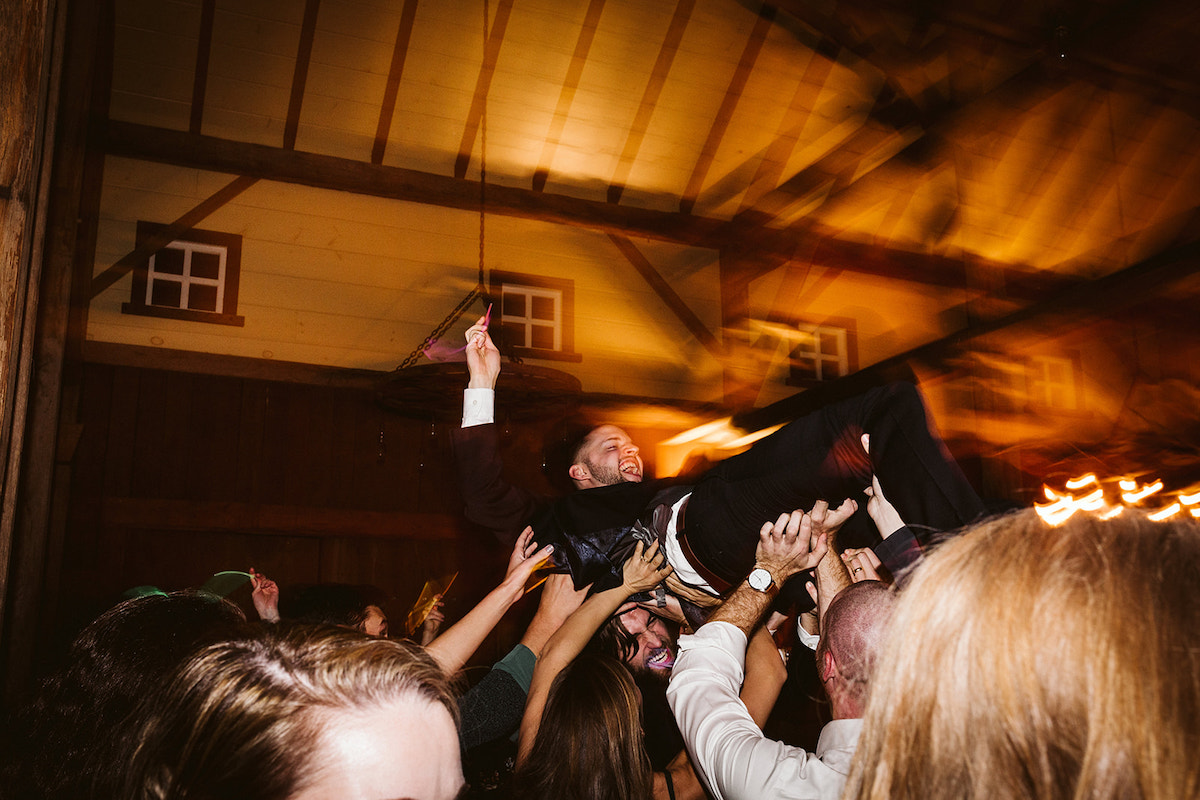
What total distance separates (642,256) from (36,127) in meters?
7.34

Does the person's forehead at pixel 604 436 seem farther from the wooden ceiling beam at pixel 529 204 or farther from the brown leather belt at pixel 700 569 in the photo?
the wooden ceiling beam at pixel 529 204

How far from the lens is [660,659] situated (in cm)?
296

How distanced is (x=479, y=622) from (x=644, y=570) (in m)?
0.53

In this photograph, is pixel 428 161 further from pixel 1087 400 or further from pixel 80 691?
pixel 1087 400

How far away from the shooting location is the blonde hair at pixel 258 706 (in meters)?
0.89

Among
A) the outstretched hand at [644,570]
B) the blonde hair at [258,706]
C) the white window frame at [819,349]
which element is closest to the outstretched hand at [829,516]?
the outstretched hand at [644,570]

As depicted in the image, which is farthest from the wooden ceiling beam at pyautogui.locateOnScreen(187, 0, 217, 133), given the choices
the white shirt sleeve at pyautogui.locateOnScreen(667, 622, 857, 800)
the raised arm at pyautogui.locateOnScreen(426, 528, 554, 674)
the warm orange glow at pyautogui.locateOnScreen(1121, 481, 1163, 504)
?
the warm orange glow at pyautogui.locateOnScreen(1121, 481, 1163, 504)

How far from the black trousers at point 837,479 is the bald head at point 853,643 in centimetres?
34

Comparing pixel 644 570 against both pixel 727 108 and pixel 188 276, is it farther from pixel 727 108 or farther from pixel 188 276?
pixel 727 108

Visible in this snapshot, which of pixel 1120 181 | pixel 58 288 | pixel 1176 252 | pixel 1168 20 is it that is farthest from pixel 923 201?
pixel 58 288

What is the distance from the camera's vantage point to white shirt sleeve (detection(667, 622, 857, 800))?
1.76 meters

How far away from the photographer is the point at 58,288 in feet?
14.4

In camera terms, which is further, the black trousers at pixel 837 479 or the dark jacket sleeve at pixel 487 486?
the dark jacket sleeve at pixel 487 486

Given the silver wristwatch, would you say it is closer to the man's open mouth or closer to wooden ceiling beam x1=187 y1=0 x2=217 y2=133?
the man's open mouth
